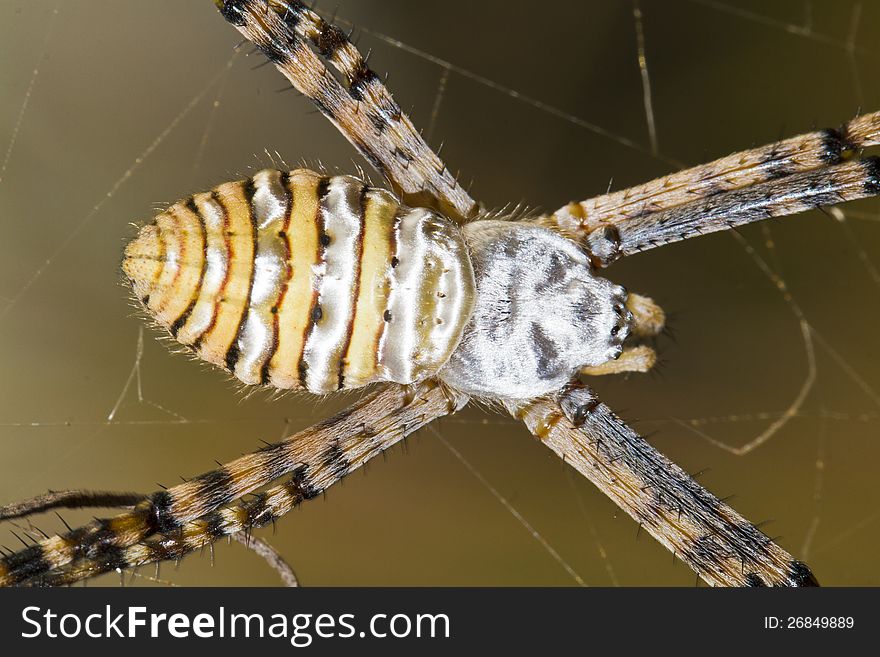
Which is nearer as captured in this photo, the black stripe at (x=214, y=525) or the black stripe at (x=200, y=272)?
the black stripe at (x=200, y=272)

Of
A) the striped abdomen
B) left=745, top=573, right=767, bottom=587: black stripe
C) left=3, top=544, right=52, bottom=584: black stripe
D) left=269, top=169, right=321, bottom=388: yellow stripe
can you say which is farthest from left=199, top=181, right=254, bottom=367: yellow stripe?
left=745, top=573, right=767, bottom=587: black stripe

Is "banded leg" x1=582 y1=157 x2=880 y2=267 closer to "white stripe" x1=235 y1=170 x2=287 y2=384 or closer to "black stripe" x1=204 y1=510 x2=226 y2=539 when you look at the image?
"white stripe" x1=235 y1=170 x2=287 y2=384

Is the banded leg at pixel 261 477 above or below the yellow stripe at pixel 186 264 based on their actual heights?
below

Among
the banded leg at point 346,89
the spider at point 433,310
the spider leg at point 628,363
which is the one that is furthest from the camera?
the spider leg at point 628,363

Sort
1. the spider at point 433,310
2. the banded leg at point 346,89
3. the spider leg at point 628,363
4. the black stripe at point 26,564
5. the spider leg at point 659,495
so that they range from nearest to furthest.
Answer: the black stripe at point 26,564 < the spider at point 433,310 < the banded leg at point 346,89 < the spider leg at point 659,495 < the spider leg at point 628,363

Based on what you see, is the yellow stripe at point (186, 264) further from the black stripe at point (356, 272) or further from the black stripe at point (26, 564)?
the black stripe at point (26, 564)

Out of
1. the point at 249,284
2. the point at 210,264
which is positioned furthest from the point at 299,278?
the point at 210,264

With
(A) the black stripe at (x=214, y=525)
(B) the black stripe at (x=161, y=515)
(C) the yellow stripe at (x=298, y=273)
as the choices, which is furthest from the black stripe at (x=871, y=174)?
(B) the black stripe at (x=161, y=515)
